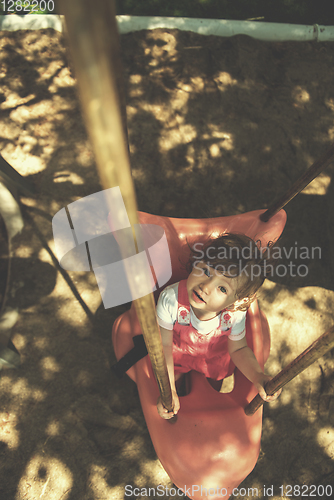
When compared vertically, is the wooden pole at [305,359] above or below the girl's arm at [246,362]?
above

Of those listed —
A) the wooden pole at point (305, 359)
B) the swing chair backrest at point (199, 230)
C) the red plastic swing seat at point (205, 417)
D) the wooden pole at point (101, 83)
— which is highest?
the wooden pole at point (101, 83)

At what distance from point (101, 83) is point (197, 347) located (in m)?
1.31

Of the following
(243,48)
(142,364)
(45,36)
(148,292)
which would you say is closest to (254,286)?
(142,364)

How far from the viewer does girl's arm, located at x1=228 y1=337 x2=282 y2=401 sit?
1236 millimetres

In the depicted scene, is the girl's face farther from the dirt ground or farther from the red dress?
the dirt ground

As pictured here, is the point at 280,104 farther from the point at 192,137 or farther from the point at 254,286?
the point at 254,286

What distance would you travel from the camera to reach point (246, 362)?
132 cm

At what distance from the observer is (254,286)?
4.06 ft

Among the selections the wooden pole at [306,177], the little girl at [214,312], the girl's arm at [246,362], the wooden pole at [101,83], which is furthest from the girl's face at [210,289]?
the wooden pole at [101,83]

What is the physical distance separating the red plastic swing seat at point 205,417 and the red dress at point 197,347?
0.06 metres

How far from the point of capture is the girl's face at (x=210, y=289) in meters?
1.16

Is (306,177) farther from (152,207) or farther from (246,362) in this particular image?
(152,207)

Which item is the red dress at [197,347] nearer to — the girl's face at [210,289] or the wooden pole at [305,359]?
the girl's face at [210,289]

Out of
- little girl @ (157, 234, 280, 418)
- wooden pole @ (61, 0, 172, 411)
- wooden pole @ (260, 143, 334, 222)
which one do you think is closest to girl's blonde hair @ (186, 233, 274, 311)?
little girl @ (157, 234, 280, 418)
